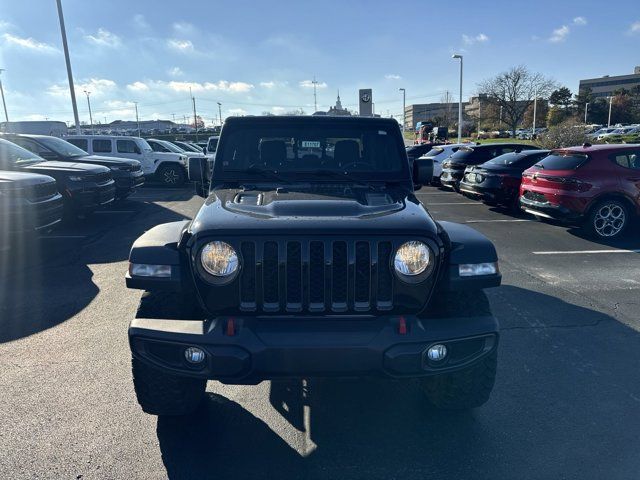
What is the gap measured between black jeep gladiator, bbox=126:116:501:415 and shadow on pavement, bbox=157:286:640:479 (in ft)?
0.87

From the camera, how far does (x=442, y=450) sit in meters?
2.84

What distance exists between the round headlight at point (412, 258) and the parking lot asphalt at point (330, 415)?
1.13 meters

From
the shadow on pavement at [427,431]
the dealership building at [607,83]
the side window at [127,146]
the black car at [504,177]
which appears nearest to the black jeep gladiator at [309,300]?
the shadow on pavement at [427,431]

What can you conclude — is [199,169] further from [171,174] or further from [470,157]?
[171,174]

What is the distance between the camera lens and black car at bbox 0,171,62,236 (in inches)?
274

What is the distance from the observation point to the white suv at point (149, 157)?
16316 millimetres

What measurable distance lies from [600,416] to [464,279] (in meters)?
1.47

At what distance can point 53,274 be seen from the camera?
254 inches

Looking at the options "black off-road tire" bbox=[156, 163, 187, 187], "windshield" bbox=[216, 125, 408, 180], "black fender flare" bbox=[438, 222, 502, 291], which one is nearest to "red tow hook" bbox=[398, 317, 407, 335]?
"black fender flare" bbox=[438, 222, 502, 291]

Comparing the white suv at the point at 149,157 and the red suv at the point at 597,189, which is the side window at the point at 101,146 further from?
the red suv at the point at 597,189

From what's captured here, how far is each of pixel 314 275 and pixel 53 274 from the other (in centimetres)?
531

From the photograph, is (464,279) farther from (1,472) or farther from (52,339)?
(52,339)

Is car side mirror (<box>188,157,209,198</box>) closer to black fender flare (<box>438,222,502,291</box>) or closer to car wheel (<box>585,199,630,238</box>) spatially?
black fender flare (<box>438,222,502,291</box>)

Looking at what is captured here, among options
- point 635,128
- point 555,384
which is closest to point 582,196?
point 555,384
